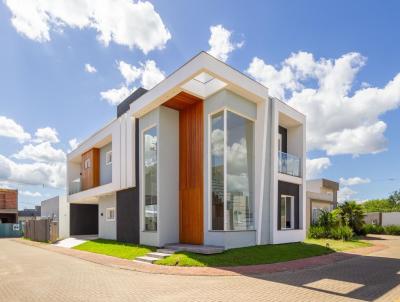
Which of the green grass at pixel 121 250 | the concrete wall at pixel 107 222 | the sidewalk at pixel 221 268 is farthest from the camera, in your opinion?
the concrete wall at pixel 107 222

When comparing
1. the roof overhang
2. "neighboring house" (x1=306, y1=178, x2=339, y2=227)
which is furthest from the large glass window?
"neighboring house" (x1=306, y1=178, x2=339, y2=227)

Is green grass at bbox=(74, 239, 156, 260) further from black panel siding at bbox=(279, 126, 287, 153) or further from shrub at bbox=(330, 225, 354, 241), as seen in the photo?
shrub at bbox=(330, 225, 354, 241)

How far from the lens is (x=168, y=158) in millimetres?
16031

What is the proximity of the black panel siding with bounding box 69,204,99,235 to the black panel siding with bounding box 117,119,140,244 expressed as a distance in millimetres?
10497

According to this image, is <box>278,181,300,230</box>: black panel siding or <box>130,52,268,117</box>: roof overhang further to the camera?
<box>278,181,300,230</box>: black panel siding

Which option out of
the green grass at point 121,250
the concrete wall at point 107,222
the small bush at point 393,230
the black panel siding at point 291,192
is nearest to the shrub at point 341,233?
the black panel siding at point 291,192

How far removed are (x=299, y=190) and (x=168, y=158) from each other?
805 centimetres

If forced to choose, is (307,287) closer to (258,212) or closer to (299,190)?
(258,212)

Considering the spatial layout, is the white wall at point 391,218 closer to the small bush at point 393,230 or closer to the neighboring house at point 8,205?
the small bush at point 393,230

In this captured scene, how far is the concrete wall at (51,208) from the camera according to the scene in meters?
29.1

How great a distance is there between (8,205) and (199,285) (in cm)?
4393

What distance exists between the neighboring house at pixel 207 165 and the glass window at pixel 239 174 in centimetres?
4

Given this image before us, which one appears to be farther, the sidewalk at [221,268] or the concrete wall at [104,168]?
the concrete wall at [104,168]

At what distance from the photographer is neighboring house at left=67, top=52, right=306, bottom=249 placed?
14.1m
